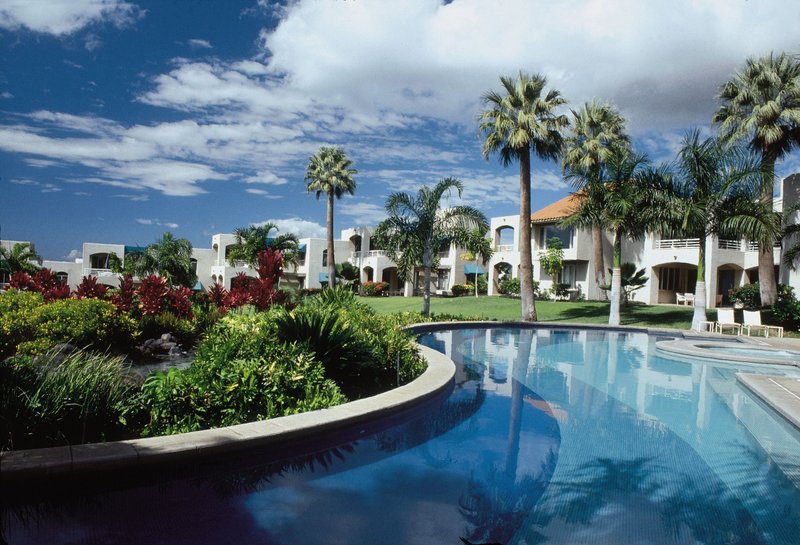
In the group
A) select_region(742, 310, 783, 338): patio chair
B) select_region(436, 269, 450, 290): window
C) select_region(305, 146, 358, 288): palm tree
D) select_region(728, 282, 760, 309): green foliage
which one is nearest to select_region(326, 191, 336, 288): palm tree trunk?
select_region(305, 146, 358, 288): palm tree

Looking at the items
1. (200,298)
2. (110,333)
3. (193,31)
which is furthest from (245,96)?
(110,333)

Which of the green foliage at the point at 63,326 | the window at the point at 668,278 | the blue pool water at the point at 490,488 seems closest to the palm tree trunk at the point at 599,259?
the window at the point at 668,278

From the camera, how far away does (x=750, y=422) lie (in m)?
7.93

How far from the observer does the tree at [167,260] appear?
45312 mm

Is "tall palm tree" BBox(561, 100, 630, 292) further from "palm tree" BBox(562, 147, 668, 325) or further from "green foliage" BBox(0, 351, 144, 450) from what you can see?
"green foliage" BBox(0, 351, 144, 450)

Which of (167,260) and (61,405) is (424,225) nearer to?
(61,405)

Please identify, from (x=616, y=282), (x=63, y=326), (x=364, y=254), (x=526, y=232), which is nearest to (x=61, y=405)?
(x=63, y=326)

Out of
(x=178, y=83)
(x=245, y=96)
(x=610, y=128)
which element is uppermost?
(x=610, y=128)

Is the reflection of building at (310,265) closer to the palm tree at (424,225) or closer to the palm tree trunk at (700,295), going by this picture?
the palm tree at (424,225)

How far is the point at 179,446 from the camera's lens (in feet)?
15.5

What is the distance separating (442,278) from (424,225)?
27409mm

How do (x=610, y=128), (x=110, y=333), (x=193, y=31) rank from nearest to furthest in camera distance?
(x=110, y=333)
(x=193, y=31)
(x=610, y=128)

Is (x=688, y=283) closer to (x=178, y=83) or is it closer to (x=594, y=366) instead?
(x=594, y=366)

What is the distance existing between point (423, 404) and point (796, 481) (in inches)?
167
